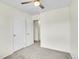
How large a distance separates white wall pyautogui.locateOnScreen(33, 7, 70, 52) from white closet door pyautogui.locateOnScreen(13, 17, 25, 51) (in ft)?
4.18

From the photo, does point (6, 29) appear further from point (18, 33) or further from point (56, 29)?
point (56, 29)

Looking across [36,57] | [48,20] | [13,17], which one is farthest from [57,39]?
[13,17]

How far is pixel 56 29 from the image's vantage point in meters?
4.88

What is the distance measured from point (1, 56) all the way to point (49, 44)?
2.75 m

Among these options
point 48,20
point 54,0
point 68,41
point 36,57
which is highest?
point 54,0

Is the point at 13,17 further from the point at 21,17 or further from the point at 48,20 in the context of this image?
the point at 48,20

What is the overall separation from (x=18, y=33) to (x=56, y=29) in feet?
7.10

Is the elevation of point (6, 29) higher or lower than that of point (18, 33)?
higher

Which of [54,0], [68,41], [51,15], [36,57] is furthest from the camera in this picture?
[51,15]

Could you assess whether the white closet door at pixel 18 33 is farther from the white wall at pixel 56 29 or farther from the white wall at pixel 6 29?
the white wall at pixel 56 29

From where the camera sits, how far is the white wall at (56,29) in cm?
Result: 445

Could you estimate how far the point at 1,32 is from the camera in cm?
Answer: 353

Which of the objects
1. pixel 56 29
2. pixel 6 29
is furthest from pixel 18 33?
pixel 56 29

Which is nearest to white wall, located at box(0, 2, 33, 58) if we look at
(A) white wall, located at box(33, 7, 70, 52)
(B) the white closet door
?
(B) the white closet door
